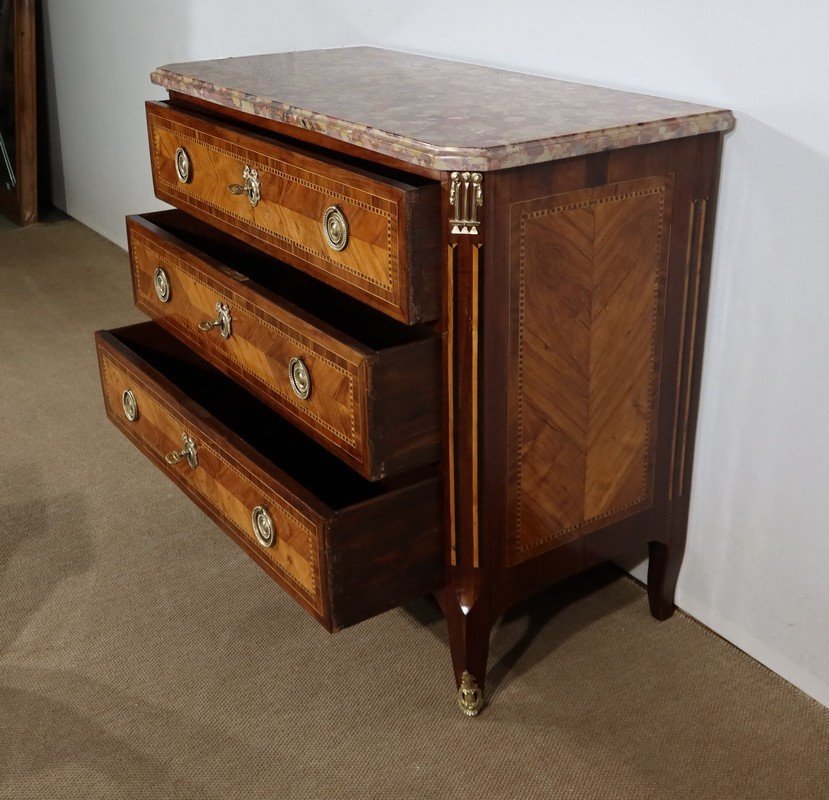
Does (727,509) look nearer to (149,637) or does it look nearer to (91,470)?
(149,637)

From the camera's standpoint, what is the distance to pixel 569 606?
161 cm

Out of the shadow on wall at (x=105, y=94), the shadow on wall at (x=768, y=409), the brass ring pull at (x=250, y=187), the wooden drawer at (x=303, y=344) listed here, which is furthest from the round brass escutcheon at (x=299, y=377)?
the shadow on wall at (x=105, y=94)

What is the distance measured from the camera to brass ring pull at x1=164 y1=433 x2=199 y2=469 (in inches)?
59.1

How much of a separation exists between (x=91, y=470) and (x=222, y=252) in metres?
0.55

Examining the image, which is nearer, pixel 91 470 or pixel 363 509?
pixel 363 509

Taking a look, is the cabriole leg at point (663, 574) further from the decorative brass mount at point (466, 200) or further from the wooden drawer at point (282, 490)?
the decorative brass mount at point (466, 200)

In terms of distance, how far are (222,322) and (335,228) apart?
0.32 metres

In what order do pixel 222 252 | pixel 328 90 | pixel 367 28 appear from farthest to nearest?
pixel 367 28 → pixel 222 252 → pixel 328 90

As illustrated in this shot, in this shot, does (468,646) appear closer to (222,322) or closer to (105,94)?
→ (222,322)

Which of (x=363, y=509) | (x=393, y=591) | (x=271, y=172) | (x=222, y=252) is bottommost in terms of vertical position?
(x=393, y=591)

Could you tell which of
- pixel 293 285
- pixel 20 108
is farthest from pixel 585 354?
pixel 20 108

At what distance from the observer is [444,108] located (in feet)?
4.20

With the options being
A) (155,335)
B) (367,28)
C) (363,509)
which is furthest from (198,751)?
(367,28)

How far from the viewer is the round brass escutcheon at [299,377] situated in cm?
130
